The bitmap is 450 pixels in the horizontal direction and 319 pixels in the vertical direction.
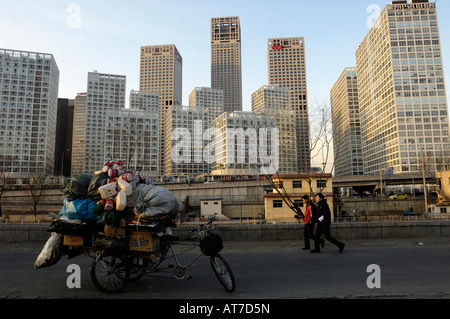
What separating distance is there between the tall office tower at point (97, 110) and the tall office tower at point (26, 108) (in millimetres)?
32899

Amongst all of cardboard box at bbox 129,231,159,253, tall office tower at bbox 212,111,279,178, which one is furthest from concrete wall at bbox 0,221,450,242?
tall office tower at bbox 212,111,279,178

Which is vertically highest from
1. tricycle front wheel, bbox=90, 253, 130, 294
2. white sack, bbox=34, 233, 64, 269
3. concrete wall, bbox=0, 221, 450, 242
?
white sack, bbox=34, 233, 64, 269

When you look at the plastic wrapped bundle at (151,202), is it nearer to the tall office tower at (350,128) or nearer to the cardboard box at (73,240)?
the cardboard box at (73,240)

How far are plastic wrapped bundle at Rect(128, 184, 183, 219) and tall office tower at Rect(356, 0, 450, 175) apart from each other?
5409 inches

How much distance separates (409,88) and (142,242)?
153228 millimetres

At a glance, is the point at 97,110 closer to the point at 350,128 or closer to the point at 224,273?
the point at 350,128

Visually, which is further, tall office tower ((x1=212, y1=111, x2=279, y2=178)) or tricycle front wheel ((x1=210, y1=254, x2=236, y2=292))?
tall office tower ((x1=212, y1=111, x2=279, y2=178))

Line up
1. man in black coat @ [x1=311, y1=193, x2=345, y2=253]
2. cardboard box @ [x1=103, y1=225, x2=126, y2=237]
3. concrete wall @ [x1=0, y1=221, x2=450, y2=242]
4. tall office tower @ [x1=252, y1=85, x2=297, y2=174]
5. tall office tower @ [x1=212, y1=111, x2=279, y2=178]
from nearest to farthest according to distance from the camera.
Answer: cardboard box @ [x1=103, y1=225, x2=126, y2=237], man in black coat @ [x1=311, y1=193, x2=345, y2=253], concrete wall @ [x1=0, y1=221, x2=450, y2=242], tall office tower @ [x1=252, y1=85, x2=297, y2=174], tall office tower @ [x1=212, y1=111, x2=279, y2=178]

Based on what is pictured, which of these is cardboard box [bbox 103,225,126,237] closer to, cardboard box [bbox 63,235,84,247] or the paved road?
cardboard box [bbox 63,235,84,247]

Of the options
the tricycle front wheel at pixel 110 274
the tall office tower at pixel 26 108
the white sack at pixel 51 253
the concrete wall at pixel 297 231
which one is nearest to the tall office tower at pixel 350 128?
the tall office tower at pixel 26 108

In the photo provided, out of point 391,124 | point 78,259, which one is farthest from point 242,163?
point 78,259

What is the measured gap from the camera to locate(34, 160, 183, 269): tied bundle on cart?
175 inches

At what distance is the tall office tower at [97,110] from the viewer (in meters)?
182

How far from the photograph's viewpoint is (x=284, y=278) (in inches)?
209
